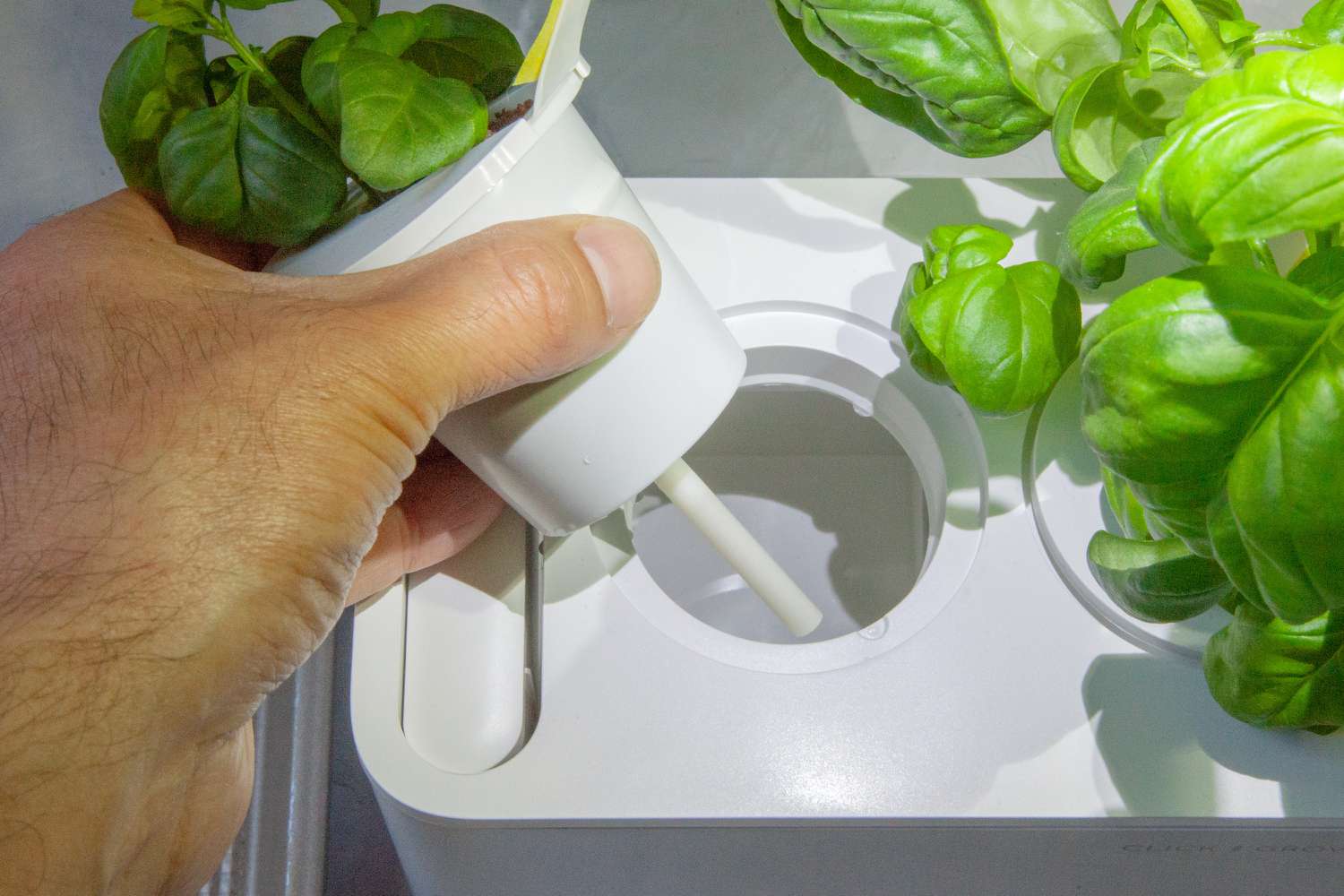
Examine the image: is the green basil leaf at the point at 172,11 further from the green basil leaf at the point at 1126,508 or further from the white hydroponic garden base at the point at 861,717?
the green basil leaf at the point at 1126,508

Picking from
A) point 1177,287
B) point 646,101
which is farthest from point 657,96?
point 1177,287

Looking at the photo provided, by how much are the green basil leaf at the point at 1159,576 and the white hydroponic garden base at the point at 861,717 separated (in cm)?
8

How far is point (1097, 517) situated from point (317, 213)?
352 millimetres

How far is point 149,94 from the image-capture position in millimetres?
386

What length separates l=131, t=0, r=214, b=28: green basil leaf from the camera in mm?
379

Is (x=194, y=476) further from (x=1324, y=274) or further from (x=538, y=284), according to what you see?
(x=1324, y=274)

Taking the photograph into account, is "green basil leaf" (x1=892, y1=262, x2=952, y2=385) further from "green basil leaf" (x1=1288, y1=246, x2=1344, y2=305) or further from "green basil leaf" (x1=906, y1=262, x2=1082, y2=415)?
"green basil leaf" (x1=1288, y1=246, x2=1344, y2=305)

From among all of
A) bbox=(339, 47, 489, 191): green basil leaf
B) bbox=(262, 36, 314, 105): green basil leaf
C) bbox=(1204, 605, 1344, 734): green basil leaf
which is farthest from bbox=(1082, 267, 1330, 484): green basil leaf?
bbox=(262, 36, 314, 105): green basil leaf

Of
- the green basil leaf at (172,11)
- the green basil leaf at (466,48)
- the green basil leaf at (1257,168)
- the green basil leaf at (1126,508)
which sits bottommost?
the green basil leaf at (1126,508)

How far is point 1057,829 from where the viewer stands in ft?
1.42

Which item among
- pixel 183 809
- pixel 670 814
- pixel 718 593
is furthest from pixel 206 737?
pixel 718 593

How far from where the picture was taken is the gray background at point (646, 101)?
68cm

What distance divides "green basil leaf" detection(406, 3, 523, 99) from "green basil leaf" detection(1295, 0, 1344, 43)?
286 mm

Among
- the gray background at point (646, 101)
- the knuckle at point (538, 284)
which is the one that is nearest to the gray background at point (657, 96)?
the gray background at point (646, 101)
